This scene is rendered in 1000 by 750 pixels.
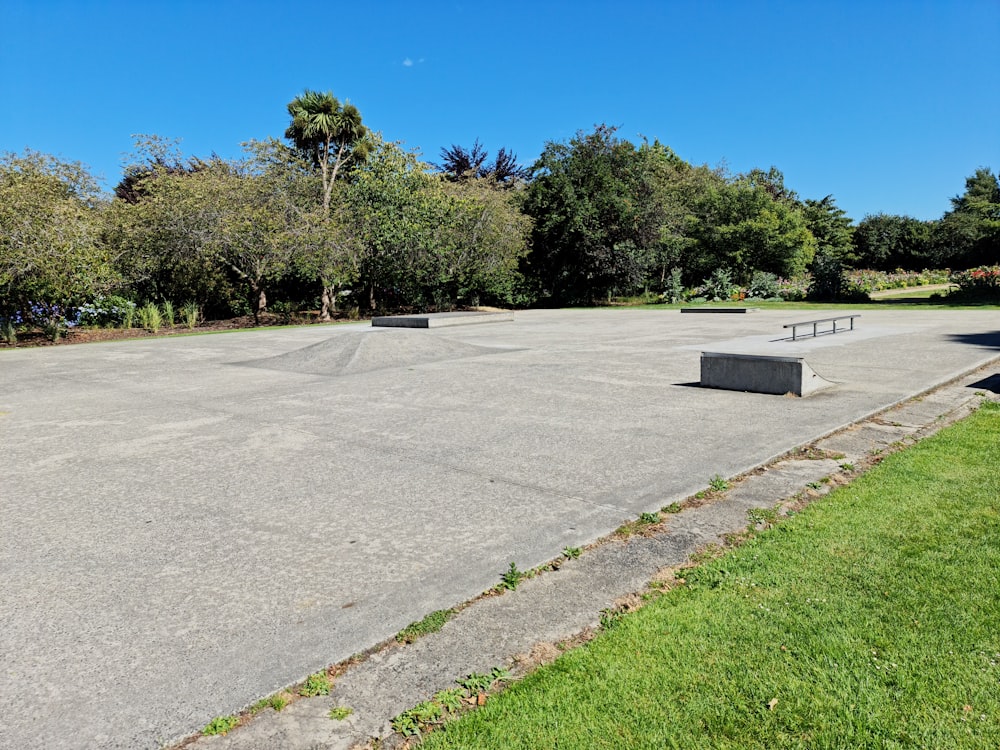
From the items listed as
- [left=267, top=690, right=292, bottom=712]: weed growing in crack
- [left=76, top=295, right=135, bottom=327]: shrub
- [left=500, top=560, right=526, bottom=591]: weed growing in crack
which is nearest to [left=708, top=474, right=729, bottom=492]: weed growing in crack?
[left=500, top=560, right=526, bottom=591]: weed growing in crack

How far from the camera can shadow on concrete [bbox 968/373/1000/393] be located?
684 cm

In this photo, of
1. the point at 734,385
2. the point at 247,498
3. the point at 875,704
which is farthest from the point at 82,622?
the point at 734,385

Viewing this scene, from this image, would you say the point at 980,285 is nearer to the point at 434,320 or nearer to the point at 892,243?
the point at 434,320

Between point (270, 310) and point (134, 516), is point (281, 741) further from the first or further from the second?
point (270, 310)

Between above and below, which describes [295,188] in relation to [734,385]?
above

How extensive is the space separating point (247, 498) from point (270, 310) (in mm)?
24547

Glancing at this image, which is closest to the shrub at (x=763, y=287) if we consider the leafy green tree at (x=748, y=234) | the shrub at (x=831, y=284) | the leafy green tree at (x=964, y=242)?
the shrub at (x=831, y=284)

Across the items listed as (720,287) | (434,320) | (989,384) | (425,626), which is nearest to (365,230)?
(434,320)

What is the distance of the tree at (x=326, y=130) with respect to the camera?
28.7 m

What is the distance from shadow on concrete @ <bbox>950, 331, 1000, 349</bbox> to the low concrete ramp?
18.5 feet

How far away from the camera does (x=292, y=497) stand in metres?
4.11

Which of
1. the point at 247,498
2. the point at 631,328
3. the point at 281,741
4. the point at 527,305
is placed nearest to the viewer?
the point at 281,741

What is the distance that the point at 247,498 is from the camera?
4109mm

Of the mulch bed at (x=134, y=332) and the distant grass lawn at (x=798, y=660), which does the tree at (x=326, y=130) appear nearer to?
the mulch bed at (x=134, y=332)
